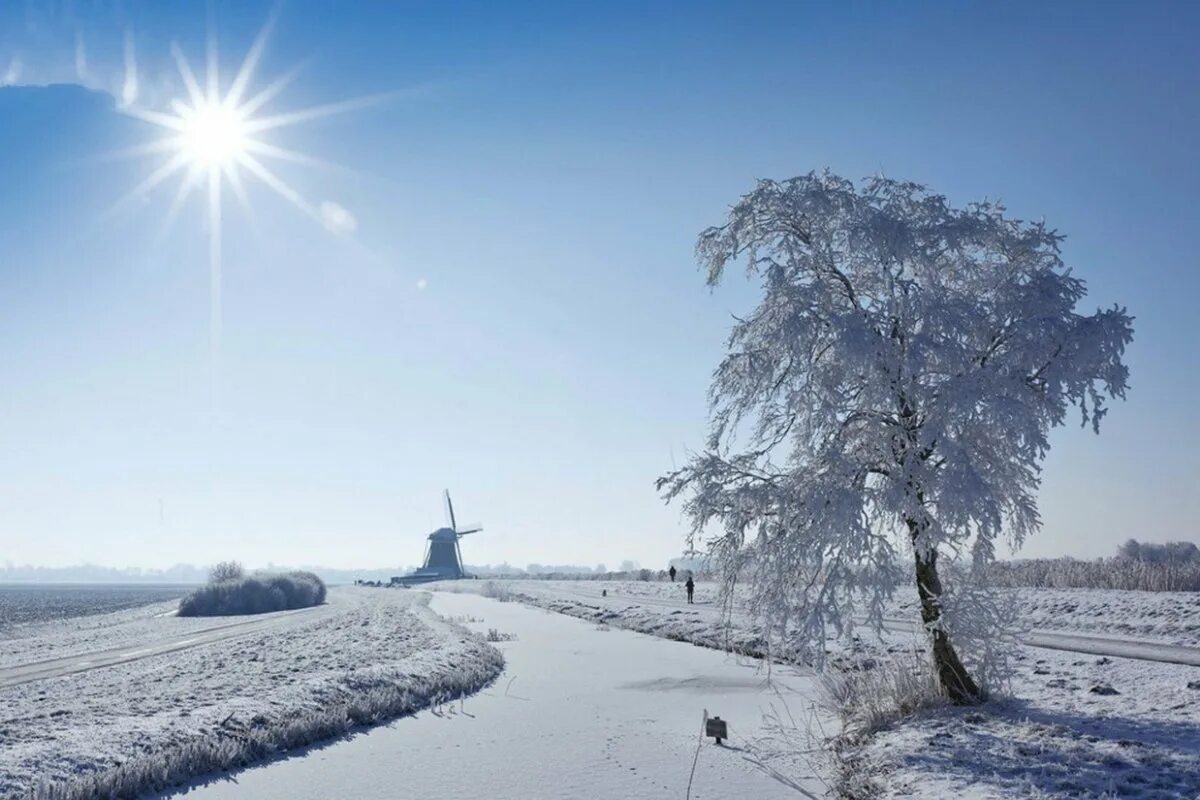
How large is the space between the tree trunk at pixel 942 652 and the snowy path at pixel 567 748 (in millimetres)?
2575

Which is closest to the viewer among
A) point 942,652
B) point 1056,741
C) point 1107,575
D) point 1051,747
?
point 1051,747

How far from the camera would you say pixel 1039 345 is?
39.0 ft

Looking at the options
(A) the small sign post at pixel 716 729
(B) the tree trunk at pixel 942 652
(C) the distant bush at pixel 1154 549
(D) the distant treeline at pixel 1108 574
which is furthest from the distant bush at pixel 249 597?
(C) the distant bush at pixel 1154 549

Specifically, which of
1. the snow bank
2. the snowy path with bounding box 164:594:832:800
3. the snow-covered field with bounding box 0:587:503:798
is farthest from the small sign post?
the snow-covered field with bounding box 0:587:503:798

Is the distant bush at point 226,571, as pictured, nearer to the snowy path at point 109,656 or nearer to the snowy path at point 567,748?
the snowy path at point 109,656

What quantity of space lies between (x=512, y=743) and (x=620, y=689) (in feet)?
21.1

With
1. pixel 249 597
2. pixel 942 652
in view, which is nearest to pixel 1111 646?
pixel 942 652

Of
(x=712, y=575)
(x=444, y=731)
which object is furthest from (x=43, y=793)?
(x=712, y=575)

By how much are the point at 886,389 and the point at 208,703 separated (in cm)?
1437

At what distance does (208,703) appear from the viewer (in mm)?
16031

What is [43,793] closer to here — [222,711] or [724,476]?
[222,711]

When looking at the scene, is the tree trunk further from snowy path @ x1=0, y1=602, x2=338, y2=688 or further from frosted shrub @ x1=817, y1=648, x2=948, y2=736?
snowy path @ x1=0, y1=602, x2=338, y2=688

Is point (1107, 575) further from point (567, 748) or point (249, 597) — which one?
point (249, 597)

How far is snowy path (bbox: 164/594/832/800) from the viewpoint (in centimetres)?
1080
